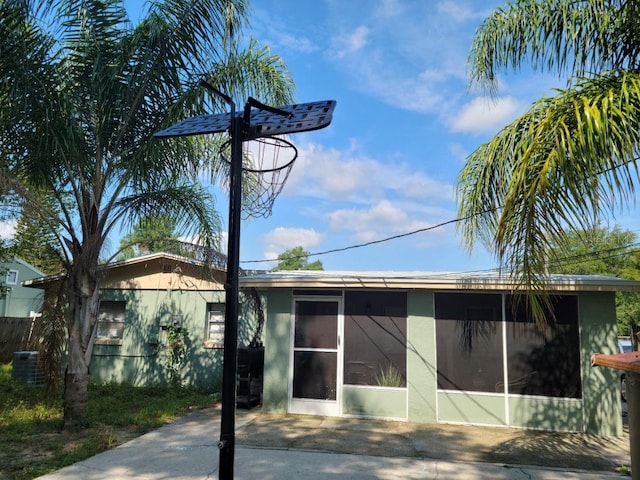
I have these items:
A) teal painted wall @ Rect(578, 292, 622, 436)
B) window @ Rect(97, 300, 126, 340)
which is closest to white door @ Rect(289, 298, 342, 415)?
teal painted wall @ Rect(578, 292, 622, 436)

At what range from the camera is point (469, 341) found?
8586 mm

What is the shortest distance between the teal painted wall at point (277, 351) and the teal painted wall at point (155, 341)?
10.9 feet

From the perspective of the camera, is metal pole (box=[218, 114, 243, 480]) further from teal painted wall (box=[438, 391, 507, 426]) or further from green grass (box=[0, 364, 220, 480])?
teal painted wall (box=[438, 391, 507, 426])

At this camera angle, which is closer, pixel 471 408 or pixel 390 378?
pixel 471 408

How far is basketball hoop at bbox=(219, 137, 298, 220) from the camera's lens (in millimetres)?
4056

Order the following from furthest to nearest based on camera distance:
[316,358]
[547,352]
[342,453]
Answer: [316,358], [547,352], [342,453]

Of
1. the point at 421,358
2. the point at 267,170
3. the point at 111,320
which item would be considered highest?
the point at 267,170

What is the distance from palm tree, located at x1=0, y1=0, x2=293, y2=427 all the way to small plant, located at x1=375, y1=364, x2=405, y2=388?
A: 4.91m

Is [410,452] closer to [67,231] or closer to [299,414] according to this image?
[299,414]

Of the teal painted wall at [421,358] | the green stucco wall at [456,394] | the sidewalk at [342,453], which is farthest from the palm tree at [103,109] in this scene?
the teal painted wall at [421,358]

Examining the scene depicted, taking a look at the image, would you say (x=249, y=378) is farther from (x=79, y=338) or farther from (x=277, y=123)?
(x=277, y=123)

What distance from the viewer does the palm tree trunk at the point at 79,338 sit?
24.5ft

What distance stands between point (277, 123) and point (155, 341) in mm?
10768

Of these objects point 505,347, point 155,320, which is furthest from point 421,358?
point 155,320
